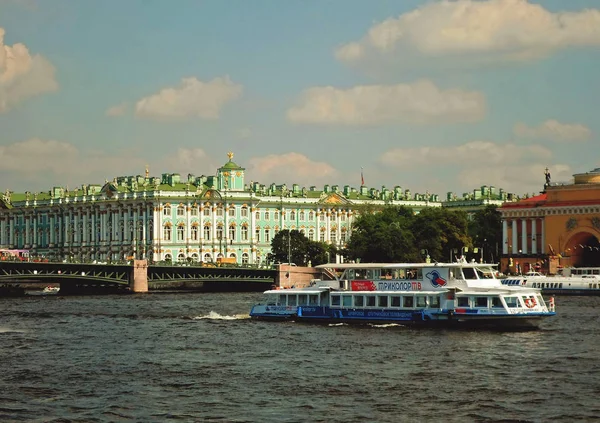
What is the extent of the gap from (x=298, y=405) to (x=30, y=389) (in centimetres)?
777

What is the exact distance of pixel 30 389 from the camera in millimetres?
35188

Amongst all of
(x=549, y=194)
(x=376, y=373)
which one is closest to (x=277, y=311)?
(x=376, y=373)

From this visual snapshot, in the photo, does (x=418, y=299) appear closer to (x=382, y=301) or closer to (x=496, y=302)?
(x=382, y=301)

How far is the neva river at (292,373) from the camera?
103 feet

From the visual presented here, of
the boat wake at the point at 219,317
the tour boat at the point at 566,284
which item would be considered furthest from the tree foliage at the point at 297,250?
the boat wake at the point at 219,317

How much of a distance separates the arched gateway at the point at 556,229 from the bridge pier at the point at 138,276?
112ft

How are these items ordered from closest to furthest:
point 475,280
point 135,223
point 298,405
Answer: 1. point 298,405
2. point 475,280
3. point 135,223

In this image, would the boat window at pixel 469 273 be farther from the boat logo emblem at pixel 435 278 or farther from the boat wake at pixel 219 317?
the boat wake at pixel 219 317

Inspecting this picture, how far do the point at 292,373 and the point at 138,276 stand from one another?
58.5 metres

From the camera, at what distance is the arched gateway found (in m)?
110

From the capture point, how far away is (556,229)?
11275 centimetres

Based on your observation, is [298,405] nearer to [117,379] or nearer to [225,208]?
[117,379]

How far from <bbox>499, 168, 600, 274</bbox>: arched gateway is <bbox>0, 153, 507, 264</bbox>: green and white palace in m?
24.8

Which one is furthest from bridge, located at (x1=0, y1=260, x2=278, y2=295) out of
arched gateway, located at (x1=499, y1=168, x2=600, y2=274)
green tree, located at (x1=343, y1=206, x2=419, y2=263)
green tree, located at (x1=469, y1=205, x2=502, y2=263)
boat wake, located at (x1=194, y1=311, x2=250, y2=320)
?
green tree, located at (x1=469, y1=205, x2=502, y2=263)
